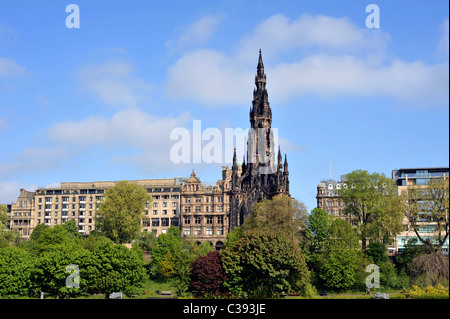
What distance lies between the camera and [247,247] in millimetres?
77250

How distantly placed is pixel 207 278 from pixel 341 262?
2763 centimetres

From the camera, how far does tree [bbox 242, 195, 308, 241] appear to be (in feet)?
349

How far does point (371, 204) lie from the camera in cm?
10325

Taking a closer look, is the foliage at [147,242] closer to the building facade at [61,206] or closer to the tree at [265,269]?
the building facade at [61,206]

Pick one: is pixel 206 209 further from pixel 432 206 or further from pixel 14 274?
pixel 432 206

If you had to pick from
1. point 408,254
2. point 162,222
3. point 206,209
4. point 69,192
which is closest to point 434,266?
point 408,254

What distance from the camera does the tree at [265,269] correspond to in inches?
2936

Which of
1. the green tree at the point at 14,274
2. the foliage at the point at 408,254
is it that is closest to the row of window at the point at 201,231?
the foliage at the point at 408,254

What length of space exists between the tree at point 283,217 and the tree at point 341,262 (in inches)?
384
